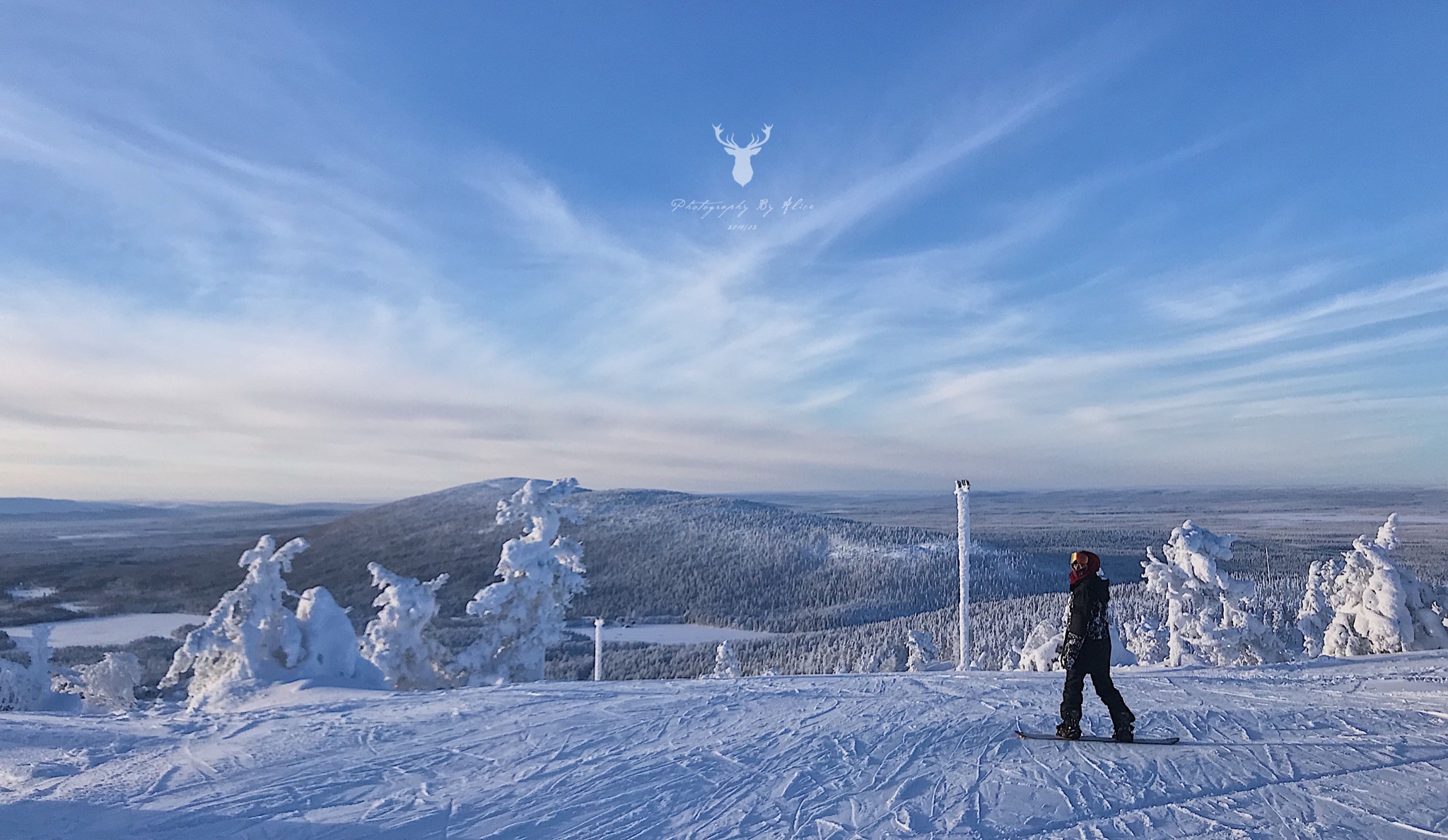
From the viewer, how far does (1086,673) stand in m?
7.32

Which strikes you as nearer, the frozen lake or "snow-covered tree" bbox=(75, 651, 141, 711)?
"snow-covered tree" bbox=(75, 651, 141, 711)

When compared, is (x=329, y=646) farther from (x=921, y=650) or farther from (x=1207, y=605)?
(x=1207, y=605)

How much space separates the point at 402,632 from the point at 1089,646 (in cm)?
1881

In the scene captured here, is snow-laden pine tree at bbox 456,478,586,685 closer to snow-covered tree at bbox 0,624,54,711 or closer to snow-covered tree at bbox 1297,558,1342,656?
snow-covered tree at bbox 0,624,54,711

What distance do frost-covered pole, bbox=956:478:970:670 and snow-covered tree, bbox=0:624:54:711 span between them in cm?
2066

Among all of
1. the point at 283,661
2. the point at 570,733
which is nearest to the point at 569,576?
the point at 283,661

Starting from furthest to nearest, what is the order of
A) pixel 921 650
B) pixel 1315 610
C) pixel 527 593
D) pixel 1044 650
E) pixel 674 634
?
pixel 674 634 → pixel 921 650 → pixel 1315 610 → pixel 1044 650 → pixel 527 593

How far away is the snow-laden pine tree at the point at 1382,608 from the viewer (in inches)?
747

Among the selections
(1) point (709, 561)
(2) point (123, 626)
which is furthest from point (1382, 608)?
(1) point (709, 561)

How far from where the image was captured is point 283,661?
1544 centimetres

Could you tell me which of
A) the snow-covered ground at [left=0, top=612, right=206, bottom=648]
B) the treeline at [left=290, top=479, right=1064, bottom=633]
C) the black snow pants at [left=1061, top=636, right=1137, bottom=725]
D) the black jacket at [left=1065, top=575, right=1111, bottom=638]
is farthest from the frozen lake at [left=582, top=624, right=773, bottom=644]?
the black jacket at [left=1065, top=575, right=1111, bottom=638]

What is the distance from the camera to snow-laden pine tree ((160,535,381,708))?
1475cm

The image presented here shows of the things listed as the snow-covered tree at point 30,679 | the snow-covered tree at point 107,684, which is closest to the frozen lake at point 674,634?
the snow-covered tree at point 107,684

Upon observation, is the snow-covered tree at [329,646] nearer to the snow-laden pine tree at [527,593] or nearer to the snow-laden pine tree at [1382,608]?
the snow-laden pine tree at [527,593]
